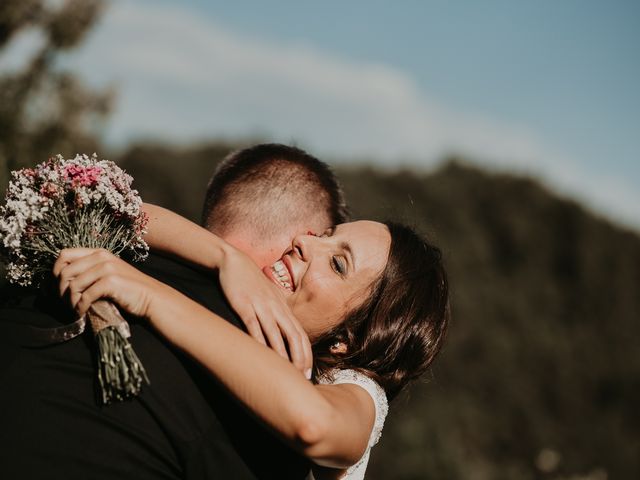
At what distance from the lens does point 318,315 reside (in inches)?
112

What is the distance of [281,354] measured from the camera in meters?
2.33

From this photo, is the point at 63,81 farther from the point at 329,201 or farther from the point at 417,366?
the point at 417,366

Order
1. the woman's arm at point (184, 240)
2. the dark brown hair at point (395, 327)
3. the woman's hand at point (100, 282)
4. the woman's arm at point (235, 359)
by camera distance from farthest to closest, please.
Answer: the dark brown hair at point (395, 327), the woman's arm at point (184, 240), the woman's hand at point (100, 282), the woman's arm at point (235, 359)

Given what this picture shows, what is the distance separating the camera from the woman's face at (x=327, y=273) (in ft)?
9.29

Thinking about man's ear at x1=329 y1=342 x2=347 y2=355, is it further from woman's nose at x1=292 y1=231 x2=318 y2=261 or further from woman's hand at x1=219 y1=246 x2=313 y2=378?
woman's hand at x1=219 y1=246 x2=313 y2=378

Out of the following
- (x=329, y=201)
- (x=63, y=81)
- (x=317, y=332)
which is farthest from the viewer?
(x=63, y=81)

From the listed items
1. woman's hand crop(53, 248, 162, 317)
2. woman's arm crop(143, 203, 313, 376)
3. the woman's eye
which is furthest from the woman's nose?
woman's hand crop(53, 248, 162, 317)

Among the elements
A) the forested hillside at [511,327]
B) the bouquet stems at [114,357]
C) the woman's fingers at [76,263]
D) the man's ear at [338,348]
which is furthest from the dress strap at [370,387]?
the forested hillside at [511,327]

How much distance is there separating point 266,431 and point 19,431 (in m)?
0.74

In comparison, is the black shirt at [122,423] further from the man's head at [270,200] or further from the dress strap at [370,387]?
the man's head at [270,200]

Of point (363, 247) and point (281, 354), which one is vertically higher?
point (363, 247)

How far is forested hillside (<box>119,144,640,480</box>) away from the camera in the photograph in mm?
10164

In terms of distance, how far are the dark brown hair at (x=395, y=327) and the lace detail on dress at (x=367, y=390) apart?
7cm

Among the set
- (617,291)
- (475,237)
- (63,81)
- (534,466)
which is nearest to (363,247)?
(63,81)
